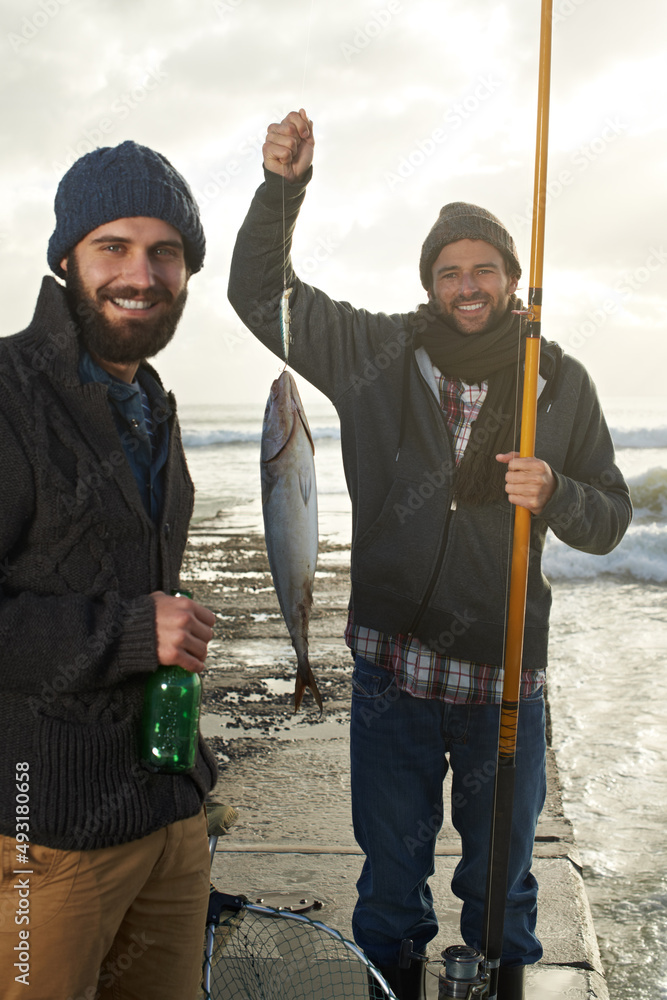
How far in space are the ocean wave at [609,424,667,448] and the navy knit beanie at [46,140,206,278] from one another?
27.6 metres

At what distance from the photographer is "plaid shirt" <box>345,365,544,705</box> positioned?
3008 mm

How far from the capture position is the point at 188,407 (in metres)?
60.6

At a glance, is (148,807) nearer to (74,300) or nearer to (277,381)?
(277,381)

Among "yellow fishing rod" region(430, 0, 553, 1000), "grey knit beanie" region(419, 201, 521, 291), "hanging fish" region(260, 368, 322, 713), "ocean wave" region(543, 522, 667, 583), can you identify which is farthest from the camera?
"ocean wave" region(543, 522, 667, 583)

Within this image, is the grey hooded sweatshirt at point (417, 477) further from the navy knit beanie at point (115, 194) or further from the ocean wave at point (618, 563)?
the ocean wave at point (618, 563)

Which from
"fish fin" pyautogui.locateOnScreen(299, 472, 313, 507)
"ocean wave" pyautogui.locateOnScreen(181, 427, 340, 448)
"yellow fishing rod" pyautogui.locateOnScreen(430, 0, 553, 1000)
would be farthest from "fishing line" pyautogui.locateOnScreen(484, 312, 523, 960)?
"ocean wave" pyautogui.locateOnScreen(181, 427, 340, 448)

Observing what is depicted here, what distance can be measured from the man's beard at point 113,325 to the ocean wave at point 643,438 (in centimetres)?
2772

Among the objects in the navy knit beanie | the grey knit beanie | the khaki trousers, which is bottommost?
the khaki trousers

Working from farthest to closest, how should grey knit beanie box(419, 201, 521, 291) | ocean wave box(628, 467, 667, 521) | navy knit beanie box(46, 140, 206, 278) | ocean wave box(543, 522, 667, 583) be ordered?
ocean wave box(628, 467, 667, 521) → ocean wave box(543, 522, 667, 583) → grey knit beanie box(419, 201, 521, 291) → navy knit beanie box(46, 140, 206, 278)

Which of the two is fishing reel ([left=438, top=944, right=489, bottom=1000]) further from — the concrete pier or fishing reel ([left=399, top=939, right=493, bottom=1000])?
the concrete pier

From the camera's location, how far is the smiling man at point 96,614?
1.88 meters

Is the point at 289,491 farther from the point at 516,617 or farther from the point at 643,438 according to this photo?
the point at 643,438

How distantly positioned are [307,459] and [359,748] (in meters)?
1.27

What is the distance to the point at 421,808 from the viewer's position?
303 centimetres
